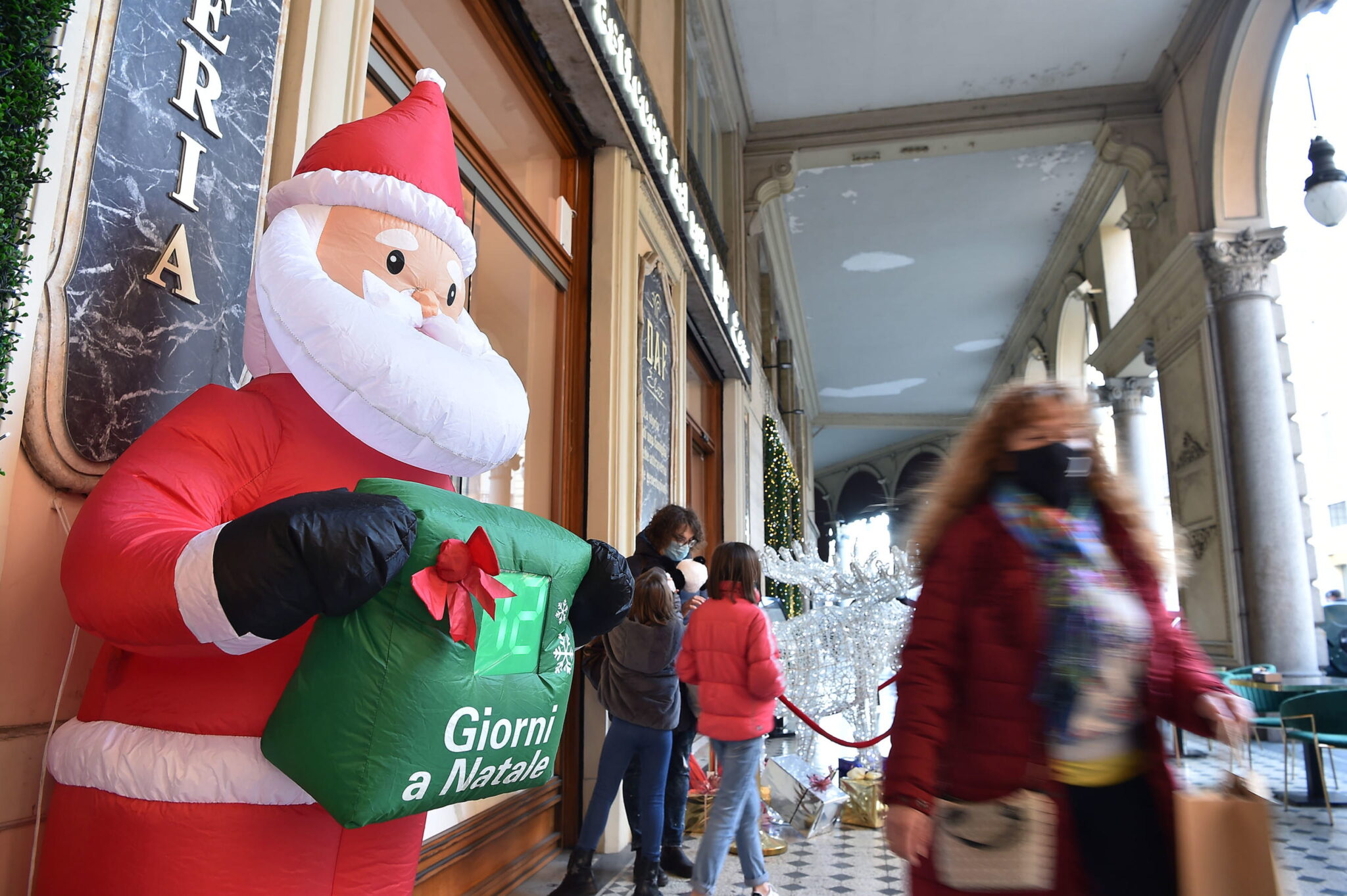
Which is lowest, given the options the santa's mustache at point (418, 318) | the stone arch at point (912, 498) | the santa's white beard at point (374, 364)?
the stone arch at point (912, 498)

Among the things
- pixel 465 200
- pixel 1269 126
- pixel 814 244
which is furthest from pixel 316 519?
pixel 814 244

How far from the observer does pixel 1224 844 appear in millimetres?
1236

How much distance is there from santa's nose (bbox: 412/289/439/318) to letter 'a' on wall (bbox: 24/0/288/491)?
0.47 metres

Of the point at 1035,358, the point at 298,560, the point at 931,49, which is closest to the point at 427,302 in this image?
the point at 298,560

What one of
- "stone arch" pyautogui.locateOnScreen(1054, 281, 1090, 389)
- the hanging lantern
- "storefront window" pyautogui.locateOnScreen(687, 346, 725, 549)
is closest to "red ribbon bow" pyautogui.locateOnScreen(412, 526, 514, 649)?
"storefront window" pyautogui.locateOnScreen(687, 346, 725, 549)

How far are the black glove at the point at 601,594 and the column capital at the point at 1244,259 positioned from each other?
30.7ft

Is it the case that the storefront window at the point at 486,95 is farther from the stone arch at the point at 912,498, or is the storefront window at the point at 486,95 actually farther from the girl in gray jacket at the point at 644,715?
the stone arch at the point at 912,498

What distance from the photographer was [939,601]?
1537 mm

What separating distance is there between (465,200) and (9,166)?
7.51 feet

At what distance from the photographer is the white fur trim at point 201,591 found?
98cm

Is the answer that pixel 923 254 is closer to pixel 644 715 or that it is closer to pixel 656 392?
pixel 656 392

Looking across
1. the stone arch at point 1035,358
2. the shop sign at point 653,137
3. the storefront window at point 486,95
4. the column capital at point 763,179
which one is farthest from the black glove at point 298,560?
the stone arch at point 1035,358

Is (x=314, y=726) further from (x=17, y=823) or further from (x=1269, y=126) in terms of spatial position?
(x=1269, y=126)

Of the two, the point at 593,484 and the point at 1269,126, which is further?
the point at 1269,126
